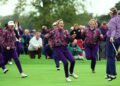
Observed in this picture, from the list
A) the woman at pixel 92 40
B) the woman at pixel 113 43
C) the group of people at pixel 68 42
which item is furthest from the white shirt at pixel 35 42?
the woman at pixel 113 43

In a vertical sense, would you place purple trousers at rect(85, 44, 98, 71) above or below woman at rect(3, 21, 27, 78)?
below

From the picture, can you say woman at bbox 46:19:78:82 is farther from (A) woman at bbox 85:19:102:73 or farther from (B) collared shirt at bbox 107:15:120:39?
(A) woman at bbox 85:19:102:73

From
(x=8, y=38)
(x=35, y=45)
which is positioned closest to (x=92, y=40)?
(x=8, y=38)

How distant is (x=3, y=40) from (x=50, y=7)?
44893 mm

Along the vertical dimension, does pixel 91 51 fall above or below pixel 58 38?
below

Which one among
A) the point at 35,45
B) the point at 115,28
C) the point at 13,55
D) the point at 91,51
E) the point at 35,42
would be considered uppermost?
the point at 115,28

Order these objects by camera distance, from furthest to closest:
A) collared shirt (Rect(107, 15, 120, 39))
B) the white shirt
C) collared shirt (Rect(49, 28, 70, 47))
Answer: the white shirt → collared shirt (Rect(49, 28, 70, 47)) → collared shirt (Rect(107, 15, 120, 39))

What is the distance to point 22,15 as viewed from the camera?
6725 cm

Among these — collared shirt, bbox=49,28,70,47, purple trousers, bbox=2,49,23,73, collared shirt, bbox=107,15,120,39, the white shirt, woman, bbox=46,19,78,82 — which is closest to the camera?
collared shirt, bbox=107,15,120,39

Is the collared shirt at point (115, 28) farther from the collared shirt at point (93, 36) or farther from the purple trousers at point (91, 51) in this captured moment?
the purple trousers at point (91, 51)

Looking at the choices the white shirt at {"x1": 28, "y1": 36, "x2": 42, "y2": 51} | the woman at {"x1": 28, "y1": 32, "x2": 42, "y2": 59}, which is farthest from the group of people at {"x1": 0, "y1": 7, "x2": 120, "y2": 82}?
the white shirt at {"x1": 28, "y1": 36, "x2": 42, "y2": 51}

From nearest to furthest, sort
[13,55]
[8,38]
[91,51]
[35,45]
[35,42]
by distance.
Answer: [13,55]
[8,38]
[91,51]
[35,42]
[35,45]

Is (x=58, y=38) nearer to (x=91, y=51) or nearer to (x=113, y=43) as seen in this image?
(x=113, y=43)

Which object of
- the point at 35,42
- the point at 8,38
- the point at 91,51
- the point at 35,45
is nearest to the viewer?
the point at 8,38
